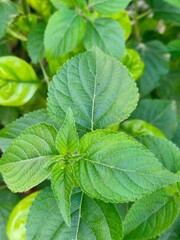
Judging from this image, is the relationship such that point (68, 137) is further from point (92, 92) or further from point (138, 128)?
point (138, 128)

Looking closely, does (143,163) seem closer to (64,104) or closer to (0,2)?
(64,104)

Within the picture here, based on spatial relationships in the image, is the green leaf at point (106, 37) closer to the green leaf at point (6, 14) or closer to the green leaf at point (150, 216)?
the green leaf at point (6, 14)

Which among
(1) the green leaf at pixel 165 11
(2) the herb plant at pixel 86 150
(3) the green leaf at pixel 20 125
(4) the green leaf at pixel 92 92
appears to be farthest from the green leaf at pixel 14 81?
(1) the green leaf at pixel 165 11

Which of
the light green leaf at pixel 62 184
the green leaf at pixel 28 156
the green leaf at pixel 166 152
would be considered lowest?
the green leaf at pixel 166 152

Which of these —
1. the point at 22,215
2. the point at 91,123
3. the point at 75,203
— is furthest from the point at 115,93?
the point at 22,215

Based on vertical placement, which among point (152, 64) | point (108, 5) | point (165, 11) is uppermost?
point (108, 5)

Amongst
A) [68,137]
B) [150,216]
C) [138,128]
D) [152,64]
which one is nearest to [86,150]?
[68,137]
